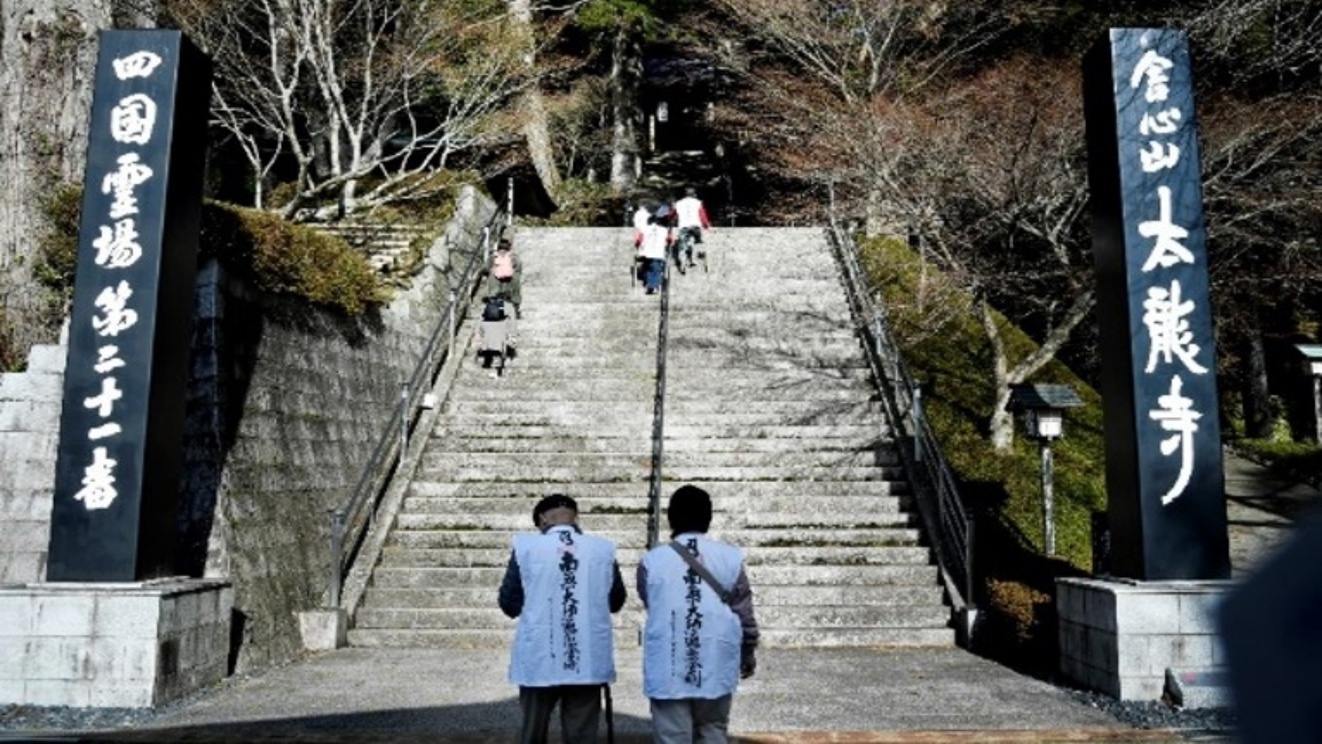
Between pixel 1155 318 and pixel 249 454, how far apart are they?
280 inches

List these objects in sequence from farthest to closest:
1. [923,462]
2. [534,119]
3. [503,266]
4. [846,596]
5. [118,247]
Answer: [534,119] < [503,266] < [923,462] < [846,596] < [118,247]

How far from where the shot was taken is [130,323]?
21.8 feet

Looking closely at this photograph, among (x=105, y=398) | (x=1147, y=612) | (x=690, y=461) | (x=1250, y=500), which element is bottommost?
(x=1147, y=612)

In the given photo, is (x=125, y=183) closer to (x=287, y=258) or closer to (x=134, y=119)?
(x=134, y=119)

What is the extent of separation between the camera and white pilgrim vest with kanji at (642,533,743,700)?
4.08 m

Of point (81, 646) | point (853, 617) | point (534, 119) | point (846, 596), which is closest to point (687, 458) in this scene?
point (846, 596)

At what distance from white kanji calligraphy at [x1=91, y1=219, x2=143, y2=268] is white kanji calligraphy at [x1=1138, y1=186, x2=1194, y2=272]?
23.0 feet

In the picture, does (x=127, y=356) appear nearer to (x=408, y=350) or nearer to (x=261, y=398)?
(x=261, y=398)

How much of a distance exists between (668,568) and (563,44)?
78.1 ft

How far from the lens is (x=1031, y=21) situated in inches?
754

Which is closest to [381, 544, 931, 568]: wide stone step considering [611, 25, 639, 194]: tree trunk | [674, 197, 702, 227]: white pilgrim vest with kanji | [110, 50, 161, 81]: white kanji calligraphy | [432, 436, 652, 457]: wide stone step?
Result: [432, 436, 652, 457]: wide stone step

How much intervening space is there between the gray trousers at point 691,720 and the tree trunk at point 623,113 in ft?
74.9

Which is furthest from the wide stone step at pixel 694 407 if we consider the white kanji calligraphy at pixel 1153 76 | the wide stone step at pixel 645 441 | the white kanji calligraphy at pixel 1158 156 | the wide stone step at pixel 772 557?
the white kanji calligraphy at pixel 1153 76

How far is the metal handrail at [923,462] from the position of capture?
29.8 feet
